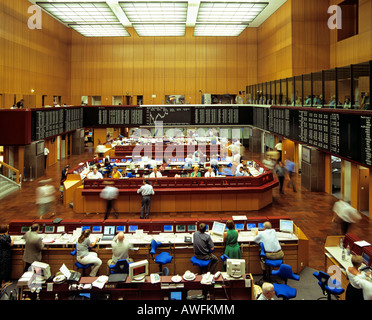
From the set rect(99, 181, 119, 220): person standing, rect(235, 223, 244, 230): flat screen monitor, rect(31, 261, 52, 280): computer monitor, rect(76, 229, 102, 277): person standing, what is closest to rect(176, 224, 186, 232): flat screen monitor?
rect(235, 223, 244, 230): flat screen monitor

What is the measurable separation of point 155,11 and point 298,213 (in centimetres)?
1611

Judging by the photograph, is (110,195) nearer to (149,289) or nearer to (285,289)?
(149,289)

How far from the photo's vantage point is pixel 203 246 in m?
5.94

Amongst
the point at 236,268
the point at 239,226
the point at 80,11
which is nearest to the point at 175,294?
the point at 236,268

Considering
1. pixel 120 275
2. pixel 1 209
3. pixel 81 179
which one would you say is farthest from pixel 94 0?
pixel 120 275

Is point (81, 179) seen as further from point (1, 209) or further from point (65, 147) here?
point (65, 147)

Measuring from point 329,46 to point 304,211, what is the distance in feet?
45.9

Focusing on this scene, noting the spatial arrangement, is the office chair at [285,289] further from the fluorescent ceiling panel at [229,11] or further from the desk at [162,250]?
the fluorescent ceiling panel at [229,11]

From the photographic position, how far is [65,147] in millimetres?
23250

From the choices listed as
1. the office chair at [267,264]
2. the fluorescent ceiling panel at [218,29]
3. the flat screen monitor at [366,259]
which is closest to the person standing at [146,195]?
the office chair at [267,264]

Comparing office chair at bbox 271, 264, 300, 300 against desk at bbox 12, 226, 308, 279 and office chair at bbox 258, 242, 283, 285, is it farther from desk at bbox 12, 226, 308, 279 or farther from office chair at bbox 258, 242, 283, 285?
desk at bbox 12, 226, 308, 279

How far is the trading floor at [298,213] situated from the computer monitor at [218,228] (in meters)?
2.11

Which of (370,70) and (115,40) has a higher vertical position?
(115,40)

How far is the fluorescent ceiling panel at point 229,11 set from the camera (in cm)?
1909
